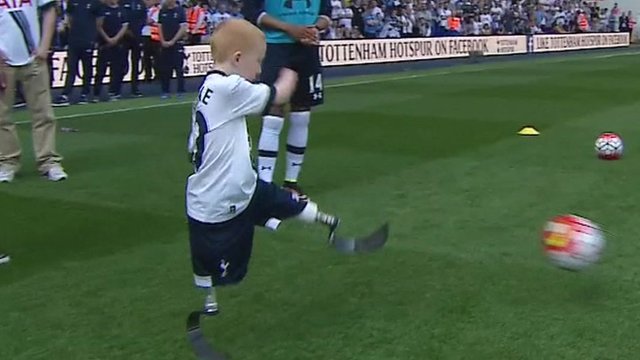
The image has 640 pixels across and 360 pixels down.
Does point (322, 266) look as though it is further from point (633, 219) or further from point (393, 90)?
point (393, 90)

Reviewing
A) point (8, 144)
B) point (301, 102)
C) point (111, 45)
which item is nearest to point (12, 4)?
point (8, 144)

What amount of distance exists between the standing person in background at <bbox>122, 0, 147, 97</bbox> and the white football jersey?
44.4 ft

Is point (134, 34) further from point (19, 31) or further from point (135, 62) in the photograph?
point (19, 31)

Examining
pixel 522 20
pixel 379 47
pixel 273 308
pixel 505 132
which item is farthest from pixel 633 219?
pixel 522 20

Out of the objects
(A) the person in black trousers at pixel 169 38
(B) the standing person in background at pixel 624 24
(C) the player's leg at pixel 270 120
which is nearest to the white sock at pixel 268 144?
(C) the player's leg at pixel 270 120

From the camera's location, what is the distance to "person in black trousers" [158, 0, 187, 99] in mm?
17109

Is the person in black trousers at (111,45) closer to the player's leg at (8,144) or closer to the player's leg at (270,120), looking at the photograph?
the player's leg at (8,144)

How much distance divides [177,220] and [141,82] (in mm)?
12804

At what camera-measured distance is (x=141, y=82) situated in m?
18.7

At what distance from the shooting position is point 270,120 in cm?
680

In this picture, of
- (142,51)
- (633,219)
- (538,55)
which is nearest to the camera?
(633,219)

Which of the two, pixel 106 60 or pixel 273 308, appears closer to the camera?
pixel 273 308

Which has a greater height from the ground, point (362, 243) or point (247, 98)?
point (247, 98)

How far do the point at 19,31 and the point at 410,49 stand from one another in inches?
833
